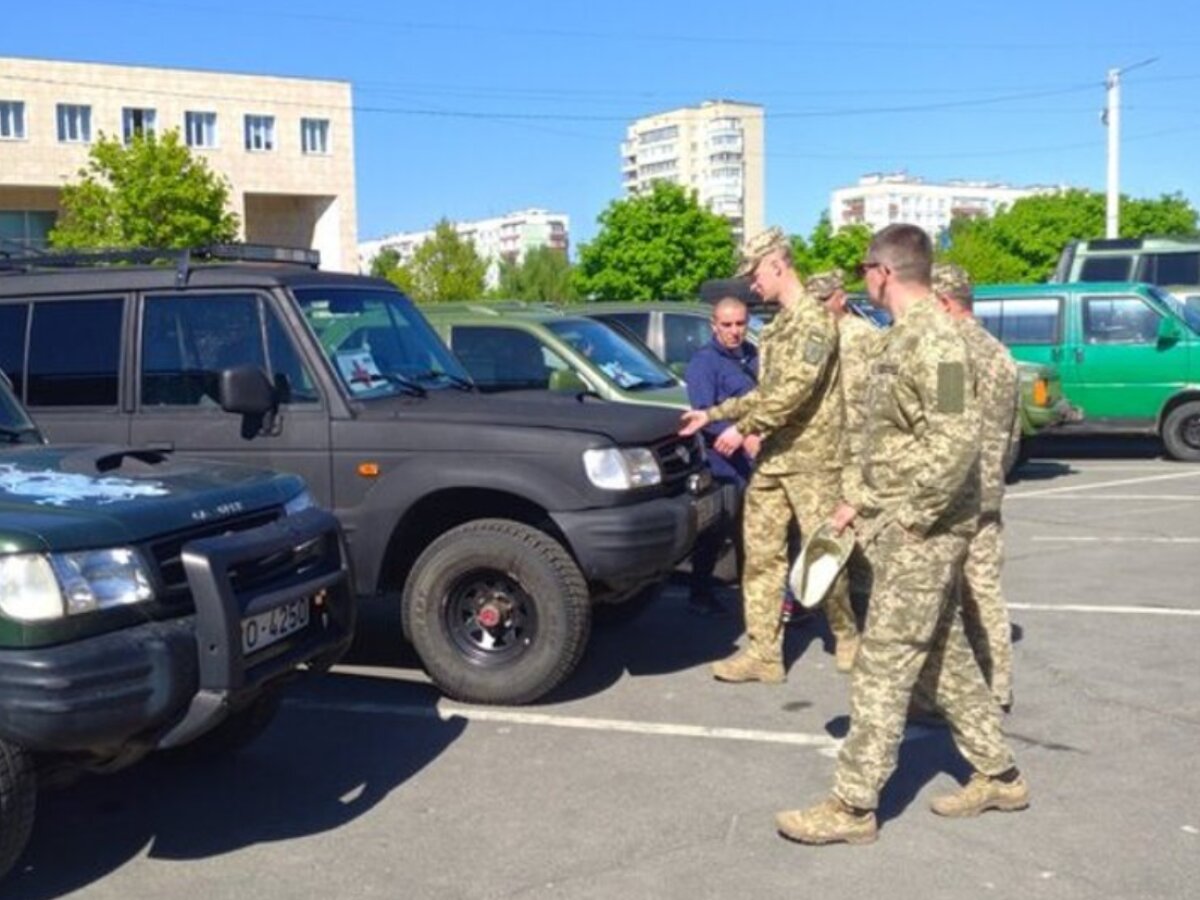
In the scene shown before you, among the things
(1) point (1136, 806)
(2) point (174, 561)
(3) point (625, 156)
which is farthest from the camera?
(3) point (625, 156)

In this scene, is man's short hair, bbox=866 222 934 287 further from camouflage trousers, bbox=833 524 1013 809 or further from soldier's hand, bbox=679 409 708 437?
soldier's hand, bbox=679 409 708 437

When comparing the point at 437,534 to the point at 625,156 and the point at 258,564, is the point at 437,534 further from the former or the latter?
the point at 625,156

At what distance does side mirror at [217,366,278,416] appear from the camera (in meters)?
6.07

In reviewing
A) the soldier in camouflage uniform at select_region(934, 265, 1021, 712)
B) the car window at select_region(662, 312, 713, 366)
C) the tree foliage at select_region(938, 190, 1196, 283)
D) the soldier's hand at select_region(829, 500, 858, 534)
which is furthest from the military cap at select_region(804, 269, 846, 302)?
the tree foliage at select_region(938, 190, 1196, 283)

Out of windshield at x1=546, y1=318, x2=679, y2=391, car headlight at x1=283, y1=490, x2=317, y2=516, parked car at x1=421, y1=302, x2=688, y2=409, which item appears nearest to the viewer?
car headlight at x1=283, y1=490, x2=317, y2=516

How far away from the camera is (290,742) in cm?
607

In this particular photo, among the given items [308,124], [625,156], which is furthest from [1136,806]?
[625,156]

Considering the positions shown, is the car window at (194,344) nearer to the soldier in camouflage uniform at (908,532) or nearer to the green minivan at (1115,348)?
the soldier in camouflage uniform at (908,532)

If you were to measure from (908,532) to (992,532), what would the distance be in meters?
1.41

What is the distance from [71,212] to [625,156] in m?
120

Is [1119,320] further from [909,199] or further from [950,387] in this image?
[909,199]

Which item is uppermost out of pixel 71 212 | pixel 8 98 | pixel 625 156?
pixel 625 156

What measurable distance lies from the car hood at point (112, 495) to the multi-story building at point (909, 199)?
150 metres

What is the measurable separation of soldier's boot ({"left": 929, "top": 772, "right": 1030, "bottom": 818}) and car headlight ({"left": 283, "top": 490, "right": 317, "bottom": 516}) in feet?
8.00
